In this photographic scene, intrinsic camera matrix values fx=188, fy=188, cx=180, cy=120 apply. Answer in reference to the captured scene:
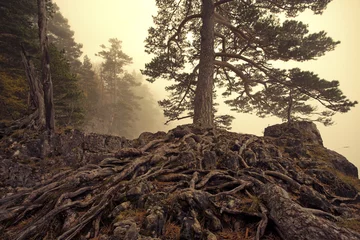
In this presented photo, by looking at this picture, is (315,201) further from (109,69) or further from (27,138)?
(109,69)

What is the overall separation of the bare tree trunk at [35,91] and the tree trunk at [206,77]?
6.77m

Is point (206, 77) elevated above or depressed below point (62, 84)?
below

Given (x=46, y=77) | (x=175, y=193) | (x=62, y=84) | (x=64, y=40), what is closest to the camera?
(x=175, y=193)

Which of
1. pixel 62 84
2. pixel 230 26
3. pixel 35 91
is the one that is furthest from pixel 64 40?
pixel 230 26

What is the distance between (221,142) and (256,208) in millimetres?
3436

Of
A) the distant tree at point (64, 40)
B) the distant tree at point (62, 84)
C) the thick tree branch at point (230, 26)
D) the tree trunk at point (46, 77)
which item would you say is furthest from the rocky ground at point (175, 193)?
the distant tree at point (64, 40)

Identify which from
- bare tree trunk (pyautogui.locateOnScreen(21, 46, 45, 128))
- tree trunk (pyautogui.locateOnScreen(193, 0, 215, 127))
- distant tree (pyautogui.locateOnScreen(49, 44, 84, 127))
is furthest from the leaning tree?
distant tree (pyautogui.locateOnScreen(49, 44, 84, 127))

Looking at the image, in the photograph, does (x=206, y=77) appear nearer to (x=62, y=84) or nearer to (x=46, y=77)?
(x=46, y=77)

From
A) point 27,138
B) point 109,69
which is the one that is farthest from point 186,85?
point 109,69

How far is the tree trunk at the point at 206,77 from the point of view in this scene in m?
9.49

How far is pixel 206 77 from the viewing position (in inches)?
383

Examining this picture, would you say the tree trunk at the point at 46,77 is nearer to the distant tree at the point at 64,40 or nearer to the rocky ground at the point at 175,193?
the rocky ground at the point at 175,193

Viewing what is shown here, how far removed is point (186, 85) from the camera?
12.5 metres

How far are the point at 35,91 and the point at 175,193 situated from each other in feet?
25.7
